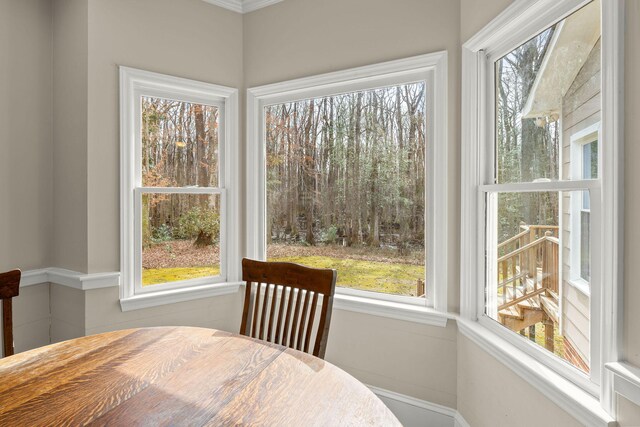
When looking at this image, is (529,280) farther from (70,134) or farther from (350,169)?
(70,134)

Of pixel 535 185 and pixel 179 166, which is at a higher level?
pixel 179 166

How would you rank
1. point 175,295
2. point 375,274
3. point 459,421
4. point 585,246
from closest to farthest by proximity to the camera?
point 585,246
point 459,421
point 375,274
point 175,295

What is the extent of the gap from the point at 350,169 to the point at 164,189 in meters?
1.25

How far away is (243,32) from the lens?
2852mm

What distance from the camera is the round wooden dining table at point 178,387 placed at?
37.9 inches

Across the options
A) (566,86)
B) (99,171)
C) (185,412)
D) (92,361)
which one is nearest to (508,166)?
(566,86)

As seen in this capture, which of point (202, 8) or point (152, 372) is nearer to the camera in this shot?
point (152, 372)

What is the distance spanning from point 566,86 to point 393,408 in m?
1.87

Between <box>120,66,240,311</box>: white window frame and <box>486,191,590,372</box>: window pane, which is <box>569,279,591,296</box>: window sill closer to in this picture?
<box>486,191,590,372</box>: window pane

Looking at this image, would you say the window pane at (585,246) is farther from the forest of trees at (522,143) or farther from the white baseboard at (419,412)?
the white baseboard at (419,412)

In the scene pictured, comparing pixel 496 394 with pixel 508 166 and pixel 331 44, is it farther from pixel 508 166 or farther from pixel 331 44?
pixel 331 44

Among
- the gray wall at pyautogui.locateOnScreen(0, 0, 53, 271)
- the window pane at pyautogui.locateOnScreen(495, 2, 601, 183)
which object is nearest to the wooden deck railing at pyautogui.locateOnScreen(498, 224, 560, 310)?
the window pane at pyautogui.locateOnScreen(495, 2, 601, 183)

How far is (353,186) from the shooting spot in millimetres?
2500

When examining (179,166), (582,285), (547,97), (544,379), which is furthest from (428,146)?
(179,166)
